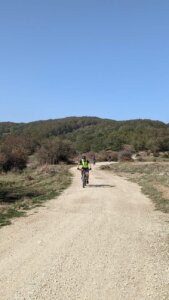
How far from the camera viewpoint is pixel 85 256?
28.5ft

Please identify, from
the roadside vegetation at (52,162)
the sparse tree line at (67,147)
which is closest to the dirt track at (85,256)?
the roadside vegetation at (52,162)

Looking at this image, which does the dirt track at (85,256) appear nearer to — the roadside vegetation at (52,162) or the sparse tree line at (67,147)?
the roadside vegetation at (52,162)

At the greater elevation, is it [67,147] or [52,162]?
[67,147]

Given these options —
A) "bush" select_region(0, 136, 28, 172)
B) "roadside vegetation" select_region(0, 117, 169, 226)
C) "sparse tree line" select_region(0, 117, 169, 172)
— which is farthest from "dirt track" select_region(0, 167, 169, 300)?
"sparse tree line" select_region(0, 117, 169, 172)

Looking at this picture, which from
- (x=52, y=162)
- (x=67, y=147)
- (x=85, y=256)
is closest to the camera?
(x=85, y=256)

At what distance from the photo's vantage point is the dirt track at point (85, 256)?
676cm

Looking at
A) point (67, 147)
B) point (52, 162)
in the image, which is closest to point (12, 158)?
point (52, 162)

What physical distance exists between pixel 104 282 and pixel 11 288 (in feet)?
5.52

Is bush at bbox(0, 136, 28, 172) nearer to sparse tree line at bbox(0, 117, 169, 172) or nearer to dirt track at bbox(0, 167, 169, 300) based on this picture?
sparse tree line at bbox(0, 117, 169, 172)

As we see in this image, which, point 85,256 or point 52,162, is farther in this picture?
point 52,162

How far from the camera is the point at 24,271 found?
7.60 metres

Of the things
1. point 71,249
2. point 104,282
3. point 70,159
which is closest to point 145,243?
point 71,249

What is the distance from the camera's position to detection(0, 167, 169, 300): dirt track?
266 inches

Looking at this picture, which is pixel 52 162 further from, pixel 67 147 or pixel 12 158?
pixel 12 158
